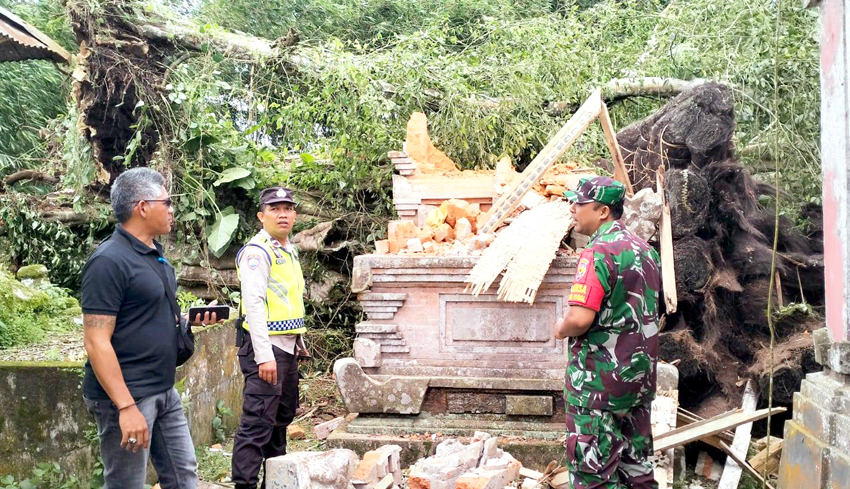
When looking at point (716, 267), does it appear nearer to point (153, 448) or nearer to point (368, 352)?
point (368, 352)

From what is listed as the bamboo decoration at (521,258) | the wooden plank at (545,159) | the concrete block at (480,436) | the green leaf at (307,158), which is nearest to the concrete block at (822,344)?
the bamboo decoration at (521,258)

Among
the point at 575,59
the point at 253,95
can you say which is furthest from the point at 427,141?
the point at 253,95

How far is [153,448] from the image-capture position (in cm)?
360

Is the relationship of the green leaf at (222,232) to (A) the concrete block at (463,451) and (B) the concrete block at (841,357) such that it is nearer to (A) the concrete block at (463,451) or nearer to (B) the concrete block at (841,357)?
(A) the concrete block at (463,451)

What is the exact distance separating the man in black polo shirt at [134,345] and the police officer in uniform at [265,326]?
866 mm

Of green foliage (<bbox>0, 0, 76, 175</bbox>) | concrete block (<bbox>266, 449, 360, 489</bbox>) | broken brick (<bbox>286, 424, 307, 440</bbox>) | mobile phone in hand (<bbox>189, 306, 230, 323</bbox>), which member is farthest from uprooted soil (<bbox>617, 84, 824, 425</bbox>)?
green foliage (<bbox>0, 0, 76, 175</bbox>)

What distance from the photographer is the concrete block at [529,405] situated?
18.4 ft

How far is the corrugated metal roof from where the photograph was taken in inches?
325

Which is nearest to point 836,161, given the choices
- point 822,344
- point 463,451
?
point 822,344

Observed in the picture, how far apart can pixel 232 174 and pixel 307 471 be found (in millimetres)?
5064

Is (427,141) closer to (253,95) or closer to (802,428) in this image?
(253,95)

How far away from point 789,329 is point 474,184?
2.87 meters

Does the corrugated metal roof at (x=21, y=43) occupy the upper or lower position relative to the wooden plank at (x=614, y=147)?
upper

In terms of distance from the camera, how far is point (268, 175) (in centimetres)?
885
